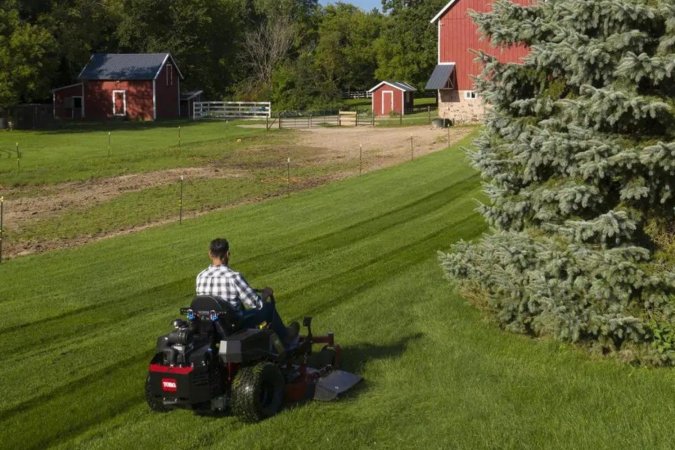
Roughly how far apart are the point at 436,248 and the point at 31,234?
10092mm

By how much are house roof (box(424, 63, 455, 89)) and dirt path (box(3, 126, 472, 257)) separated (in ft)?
10.9

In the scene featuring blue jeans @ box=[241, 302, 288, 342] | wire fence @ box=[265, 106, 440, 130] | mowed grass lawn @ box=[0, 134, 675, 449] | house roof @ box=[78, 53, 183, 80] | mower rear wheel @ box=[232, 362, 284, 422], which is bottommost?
mowed grass lawn @ box=[0, 134, 675, 449]

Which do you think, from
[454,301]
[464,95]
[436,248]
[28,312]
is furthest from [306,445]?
[464,95]

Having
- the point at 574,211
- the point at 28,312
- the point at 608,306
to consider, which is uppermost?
the point at 574,211

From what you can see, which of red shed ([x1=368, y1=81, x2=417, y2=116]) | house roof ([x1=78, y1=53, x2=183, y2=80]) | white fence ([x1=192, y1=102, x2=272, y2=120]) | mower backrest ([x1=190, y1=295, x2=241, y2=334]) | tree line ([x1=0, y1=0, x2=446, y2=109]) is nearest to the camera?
mower backrest ([x1=190, y1=295, x2=241, y2=334])

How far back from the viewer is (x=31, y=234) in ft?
71.6

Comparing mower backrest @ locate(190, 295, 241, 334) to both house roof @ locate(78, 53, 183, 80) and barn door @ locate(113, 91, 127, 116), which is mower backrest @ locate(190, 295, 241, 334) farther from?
barn door @ locate(113, 91, 127, 116)

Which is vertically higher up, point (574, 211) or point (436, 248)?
point (574, 211)

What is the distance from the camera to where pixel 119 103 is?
245 feet

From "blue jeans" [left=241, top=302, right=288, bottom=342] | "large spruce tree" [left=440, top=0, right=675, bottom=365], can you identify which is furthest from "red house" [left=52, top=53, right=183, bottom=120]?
"blue jeans" [left=241, top=302, right=288, bottom=342]

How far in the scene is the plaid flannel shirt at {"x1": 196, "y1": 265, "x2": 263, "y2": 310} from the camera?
8703 mm

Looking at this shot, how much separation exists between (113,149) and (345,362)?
38.7 metres

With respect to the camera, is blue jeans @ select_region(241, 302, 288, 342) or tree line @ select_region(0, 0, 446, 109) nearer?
blue jeans @ select_region(241, 302, 288, 342)

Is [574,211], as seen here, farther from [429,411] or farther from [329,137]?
[329,137]
